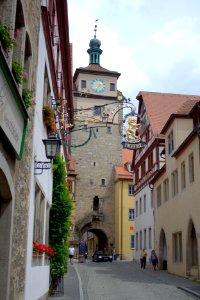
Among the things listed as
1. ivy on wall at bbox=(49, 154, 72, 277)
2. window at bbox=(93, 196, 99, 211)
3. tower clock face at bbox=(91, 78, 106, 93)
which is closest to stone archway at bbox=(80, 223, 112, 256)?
window at bbox=(93, 196, 99, 211)

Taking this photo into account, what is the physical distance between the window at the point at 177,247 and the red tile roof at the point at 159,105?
9483 millimetres

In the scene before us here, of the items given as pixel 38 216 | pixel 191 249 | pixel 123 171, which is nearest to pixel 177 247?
pixel 191 249

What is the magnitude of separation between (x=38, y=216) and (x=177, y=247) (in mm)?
15118

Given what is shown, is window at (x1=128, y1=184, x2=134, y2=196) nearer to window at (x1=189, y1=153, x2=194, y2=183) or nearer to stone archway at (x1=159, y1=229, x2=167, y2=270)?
stone archway at (x1=159, y1=229, x2=167, y2=270)

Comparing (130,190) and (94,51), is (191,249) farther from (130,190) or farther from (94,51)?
(94,51)

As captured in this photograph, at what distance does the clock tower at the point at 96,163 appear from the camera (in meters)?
51.2

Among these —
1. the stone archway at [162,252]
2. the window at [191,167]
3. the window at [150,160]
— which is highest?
the window at [150,160]

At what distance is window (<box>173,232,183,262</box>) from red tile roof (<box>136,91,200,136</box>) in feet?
31.1

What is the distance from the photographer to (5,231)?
22.3 feet

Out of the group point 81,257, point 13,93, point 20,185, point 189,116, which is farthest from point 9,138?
point 81,257

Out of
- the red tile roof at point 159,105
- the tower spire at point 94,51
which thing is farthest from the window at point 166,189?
the tower spire at point 94,51

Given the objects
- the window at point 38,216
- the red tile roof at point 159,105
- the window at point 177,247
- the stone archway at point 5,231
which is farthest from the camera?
the red tile roof at point 159,105

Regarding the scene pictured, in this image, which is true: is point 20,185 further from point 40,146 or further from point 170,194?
point 170,194

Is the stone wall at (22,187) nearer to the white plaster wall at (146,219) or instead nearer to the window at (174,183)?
the window at (174,183)
